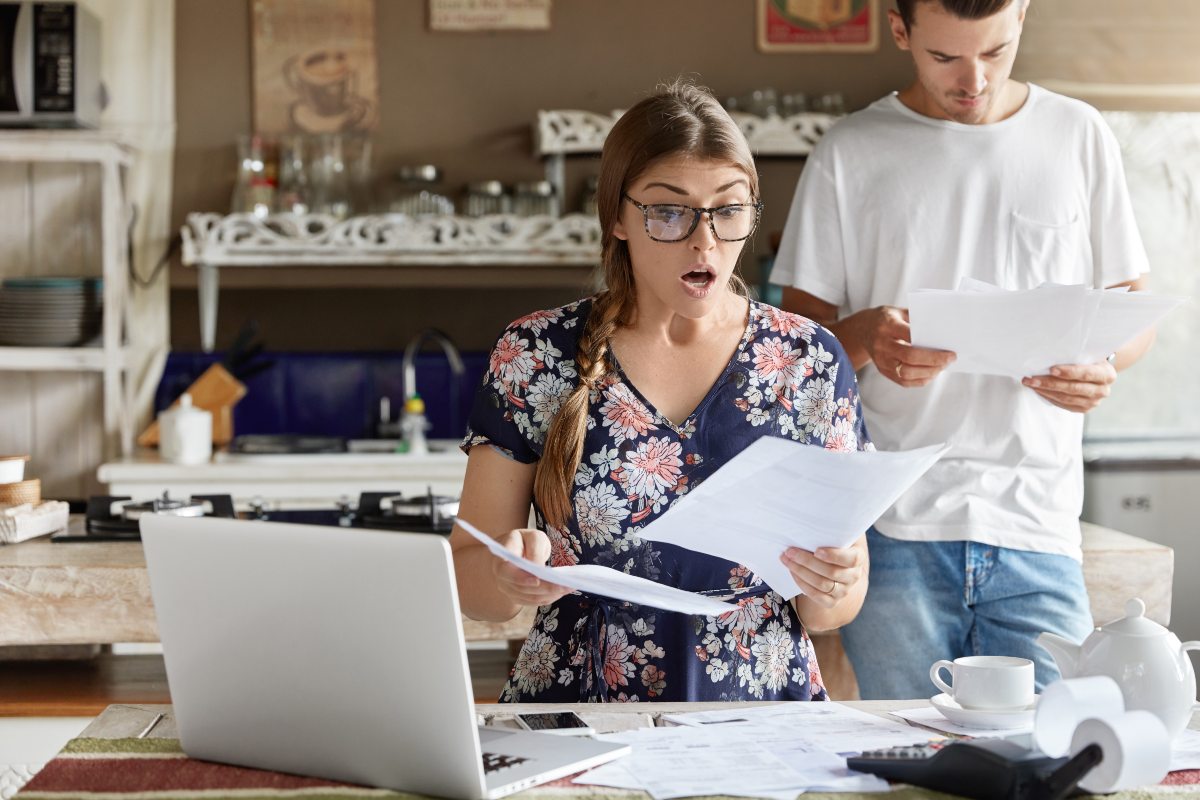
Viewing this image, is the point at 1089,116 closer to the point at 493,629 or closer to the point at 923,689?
the point at 923,689

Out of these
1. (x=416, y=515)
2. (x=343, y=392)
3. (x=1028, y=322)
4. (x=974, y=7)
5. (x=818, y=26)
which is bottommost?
(x=343, y=392)

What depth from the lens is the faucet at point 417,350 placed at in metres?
4.08

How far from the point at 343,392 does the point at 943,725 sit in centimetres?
315

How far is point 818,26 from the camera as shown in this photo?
4297 mm

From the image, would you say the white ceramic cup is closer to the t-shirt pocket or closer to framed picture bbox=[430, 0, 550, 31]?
the t-shirt pocket

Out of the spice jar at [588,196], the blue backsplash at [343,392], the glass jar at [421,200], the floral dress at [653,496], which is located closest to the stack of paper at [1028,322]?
the floral dress at [653,496]

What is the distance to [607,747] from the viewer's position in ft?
3.96

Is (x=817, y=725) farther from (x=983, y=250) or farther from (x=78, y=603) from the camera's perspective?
(x=78, y=603)

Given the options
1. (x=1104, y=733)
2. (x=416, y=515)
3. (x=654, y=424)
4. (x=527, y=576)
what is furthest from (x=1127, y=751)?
(x=416, y=515)

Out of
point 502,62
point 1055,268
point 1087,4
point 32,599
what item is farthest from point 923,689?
point 502,62

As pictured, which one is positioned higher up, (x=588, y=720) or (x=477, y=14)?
(x=477, y=14)

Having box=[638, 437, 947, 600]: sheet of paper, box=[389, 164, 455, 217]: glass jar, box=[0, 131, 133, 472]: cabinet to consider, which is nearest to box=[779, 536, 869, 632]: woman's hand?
box=[638, 437, 947, 600]: sheet of paper

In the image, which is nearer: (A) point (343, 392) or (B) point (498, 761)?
(B) point (498, 761)

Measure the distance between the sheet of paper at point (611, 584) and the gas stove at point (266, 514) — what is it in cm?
107
